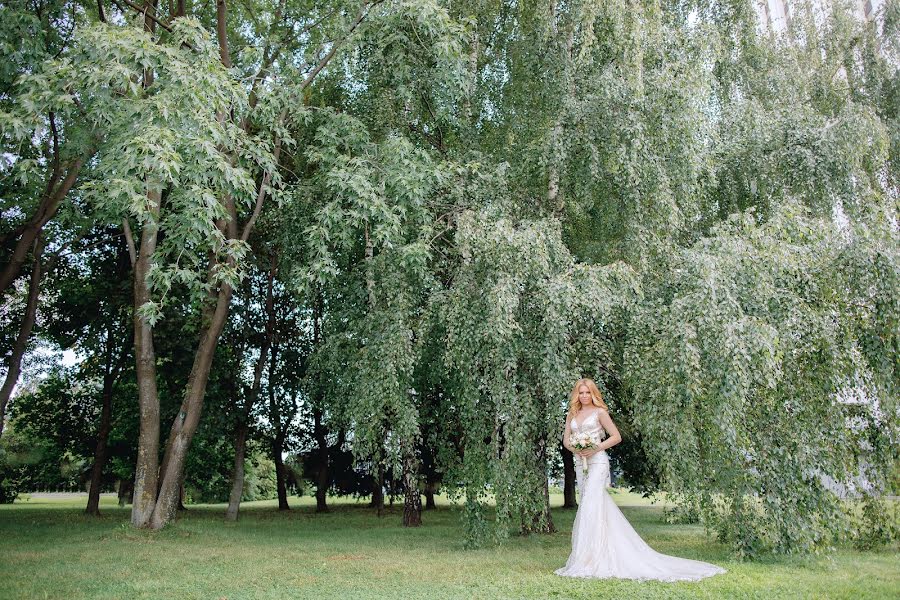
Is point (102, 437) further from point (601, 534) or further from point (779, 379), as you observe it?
point (779, 379)

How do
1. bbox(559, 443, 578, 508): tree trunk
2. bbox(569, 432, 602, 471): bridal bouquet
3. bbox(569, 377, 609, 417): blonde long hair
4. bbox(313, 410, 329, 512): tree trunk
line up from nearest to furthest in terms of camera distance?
bbox(569, 432, 602, 471): bridal bouquet, bbox(569, 377, 609, 417): blonde long hair, bbox(559, 443, 578, 508): tree trunk, bbox(313, 410, 329, 512): tree trunk

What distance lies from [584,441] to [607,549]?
120 cm

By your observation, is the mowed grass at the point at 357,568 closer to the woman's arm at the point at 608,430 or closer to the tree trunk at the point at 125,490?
the woman's arm at the point at 608,430

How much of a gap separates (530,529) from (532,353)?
14.0 ft

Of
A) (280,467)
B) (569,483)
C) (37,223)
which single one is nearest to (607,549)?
(37,223)

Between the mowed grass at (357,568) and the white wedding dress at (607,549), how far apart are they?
0.25 metres

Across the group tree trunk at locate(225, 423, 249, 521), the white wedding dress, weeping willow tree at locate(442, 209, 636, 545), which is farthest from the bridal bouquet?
tree trunk at locate(225, 423, 249, 521)

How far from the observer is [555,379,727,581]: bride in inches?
270

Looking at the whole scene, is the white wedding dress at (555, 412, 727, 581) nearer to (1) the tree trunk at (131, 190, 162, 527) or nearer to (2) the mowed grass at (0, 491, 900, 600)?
(2) the mowed grass at (0, 491, 900, 600)

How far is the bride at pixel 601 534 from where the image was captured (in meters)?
6.85

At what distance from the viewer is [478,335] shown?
28.5ft

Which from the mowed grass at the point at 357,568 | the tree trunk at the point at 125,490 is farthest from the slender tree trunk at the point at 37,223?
the tree trunk at the point at 125,490

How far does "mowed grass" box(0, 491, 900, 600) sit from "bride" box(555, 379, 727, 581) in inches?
10.4

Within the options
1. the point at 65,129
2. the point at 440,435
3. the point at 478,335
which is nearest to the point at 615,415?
the point at 440,435
